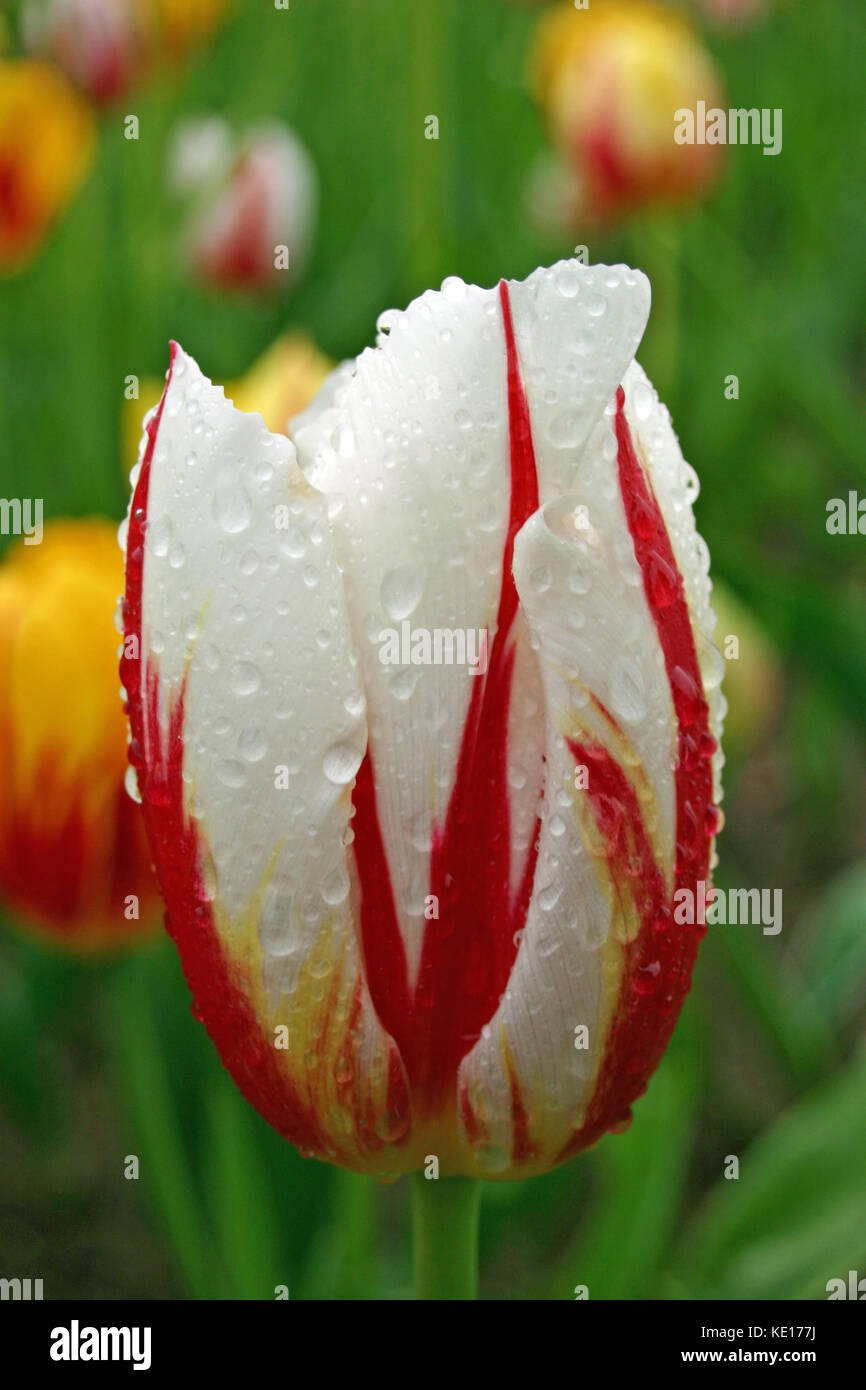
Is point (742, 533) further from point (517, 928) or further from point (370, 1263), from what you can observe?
point (517, 928)

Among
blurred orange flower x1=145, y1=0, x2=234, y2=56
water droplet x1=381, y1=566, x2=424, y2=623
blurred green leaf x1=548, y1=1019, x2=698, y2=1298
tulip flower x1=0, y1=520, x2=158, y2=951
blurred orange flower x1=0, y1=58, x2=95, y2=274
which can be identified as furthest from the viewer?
blurred orange flower x1=145, y1=0, x2=234, y2=56

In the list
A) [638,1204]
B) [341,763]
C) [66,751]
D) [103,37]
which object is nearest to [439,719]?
[341,763]

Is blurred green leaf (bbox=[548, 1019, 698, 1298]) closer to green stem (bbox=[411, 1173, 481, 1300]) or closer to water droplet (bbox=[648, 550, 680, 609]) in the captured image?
green stem (bbox=[411, 1173, 481, 1300])

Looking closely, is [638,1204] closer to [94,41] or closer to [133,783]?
[133,783]

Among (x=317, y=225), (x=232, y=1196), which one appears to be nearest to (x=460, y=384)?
(x=232, y=1196)

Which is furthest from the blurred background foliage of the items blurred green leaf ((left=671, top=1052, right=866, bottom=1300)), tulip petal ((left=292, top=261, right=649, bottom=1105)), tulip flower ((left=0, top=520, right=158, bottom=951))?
tulip petal ((left=292, top=261, right=649, bottom=1105))
